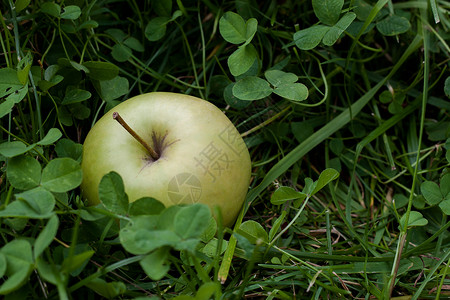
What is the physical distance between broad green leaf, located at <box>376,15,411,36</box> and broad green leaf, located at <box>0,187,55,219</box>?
120 centimetres

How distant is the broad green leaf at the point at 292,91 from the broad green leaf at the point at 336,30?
15 centimetres

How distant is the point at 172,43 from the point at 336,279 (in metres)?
0.99

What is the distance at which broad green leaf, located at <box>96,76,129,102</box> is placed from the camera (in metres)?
1.55

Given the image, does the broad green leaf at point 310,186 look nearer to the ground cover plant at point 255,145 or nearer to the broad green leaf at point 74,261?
the ground cover plant at point 255,145

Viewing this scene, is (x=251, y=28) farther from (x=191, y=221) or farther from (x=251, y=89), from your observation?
(x=191, y=221)

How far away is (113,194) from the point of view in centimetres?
110

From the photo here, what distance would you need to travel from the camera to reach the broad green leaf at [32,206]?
1020 millimetres

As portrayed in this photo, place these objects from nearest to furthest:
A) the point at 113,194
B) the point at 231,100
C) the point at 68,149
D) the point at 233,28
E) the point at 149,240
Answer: the point at 149,240
the point at 113,194
the point at 68,149
the point at 233,28
the point at 231,100

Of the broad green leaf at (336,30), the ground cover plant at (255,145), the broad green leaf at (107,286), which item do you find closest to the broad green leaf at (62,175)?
the ground cover plant at (255,145)

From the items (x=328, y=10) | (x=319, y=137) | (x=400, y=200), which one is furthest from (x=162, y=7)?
(x=400, y=200)

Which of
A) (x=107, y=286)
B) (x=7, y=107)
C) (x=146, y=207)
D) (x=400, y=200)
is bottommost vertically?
(x=400, y=200)

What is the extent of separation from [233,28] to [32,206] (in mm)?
794

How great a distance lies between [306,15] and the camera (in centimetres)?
175

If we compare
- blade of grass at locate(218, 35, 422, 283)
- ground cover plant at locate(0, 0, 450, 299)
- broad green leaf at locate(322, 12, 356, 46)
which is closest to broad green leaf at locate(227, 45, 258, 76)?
ground cover plant at locate(0, 0, 450, 299)
